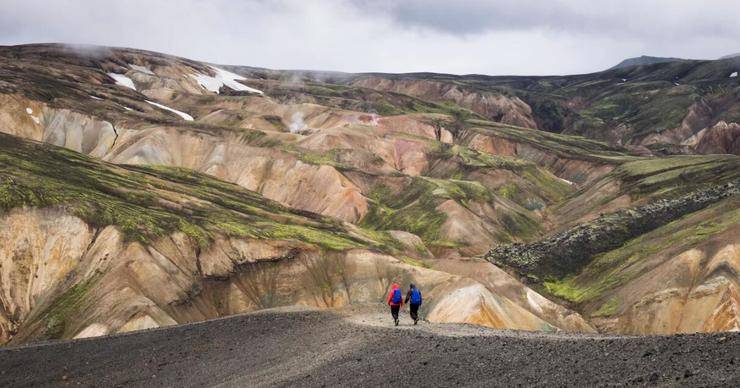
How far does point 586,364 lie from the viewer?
17.4 meters

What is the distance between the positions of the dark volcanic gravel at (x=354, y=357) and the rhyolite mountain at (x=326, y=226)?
22748 mm

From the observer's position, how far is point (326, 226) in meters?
98.5

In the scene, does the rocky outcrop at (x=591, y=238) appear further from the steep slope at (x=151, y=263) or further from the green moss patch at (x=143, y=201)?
the green moss patch at (x=143, y=201)

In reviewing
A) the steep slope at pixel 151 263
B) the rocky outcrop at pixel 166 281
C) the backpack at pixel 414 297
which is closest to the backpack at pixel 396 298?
the backpack at pixel 414 297

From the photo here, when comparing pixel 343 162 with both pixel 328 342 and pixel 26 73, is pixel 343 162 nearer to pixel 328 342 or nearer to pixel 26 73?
pixel 26 73

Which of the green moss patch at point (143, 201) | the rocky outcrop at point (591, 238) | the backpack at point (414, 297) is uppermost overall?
the backpack at point (414, 297)

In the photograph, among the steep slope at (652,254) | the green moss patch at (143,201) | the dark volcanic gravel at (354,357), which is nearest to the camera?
the dark volcanic gravel at (354,357)

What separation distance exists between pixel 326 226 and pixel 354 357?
2922 inches

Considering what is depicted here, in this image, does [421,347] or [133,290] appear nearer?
[421,347]

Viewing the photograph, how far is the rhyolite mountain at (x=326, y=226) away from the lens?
63875mm

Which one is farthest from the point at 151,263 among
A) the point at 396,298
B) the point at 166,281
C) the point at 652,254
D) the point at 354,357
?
the point at 652,254

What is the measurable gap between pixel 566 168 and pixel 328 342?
163 metres

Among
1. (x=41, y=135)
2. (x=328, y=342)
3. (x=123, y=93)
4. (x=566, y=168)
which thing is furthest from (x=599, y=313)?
Result: (x=123, y=93)

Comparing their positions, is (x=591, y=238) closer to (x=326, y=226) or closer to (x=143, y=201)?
(x=326, y=226)
